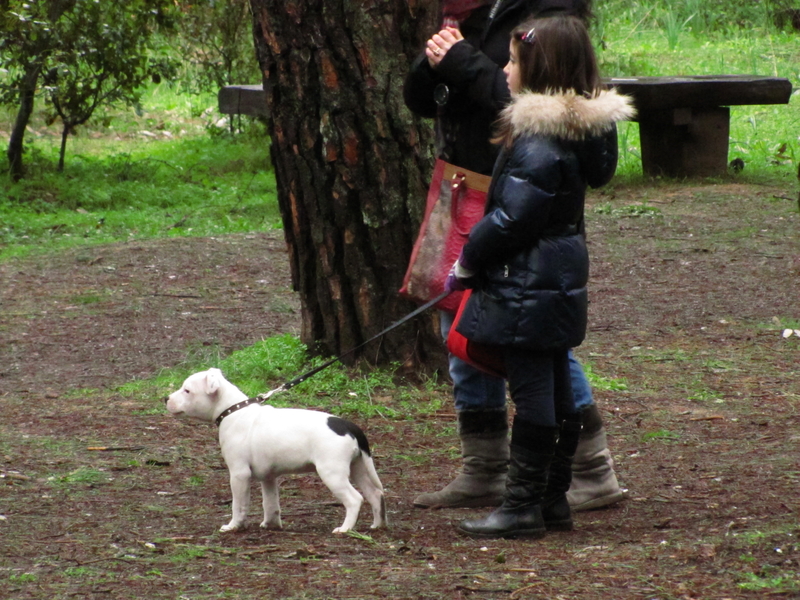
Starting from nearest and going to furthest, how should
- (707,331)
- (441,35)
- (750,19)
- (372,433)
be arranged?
(441,35), (372,433), (707,331), (750,19)

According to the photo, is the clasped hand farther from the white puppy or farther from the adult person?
the white puppy

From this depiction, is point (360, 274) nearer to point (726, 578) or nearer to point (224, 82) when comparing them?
point (726, 578)

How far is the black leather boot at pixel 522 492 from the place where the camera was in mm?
3311

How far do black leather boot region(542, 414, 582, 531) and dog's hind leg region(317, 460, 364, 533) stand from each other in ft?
1.95

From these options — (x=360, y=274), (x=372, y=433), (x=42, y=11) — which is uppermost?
(x=42, y=11)

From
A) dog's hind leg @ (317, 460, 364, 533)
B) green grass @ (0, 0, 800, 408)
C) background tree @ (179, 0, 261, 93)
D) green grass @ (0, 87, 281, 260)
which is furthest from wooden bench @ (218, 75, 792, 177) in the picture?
dog's hind leg @ (317, 460, 364, 533)

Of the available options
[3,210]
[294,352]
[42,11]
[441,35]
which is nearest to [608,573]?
[441,35]

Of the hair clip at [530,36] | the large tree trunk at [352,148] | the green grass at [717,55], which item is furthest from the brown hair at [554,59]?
the green grass at [717,55]

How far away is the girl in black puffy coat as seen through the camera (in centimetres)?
312

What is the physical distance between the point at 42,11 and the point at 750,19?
Answer: 41.3 ft

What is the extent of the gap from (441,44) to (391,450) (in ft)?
5.66

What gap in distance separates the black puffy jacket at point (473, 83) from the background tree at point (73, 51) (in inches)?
342

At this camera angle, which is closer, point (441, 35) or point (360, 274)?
point (441, 35)

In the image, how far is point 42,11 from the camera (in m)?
12.0
